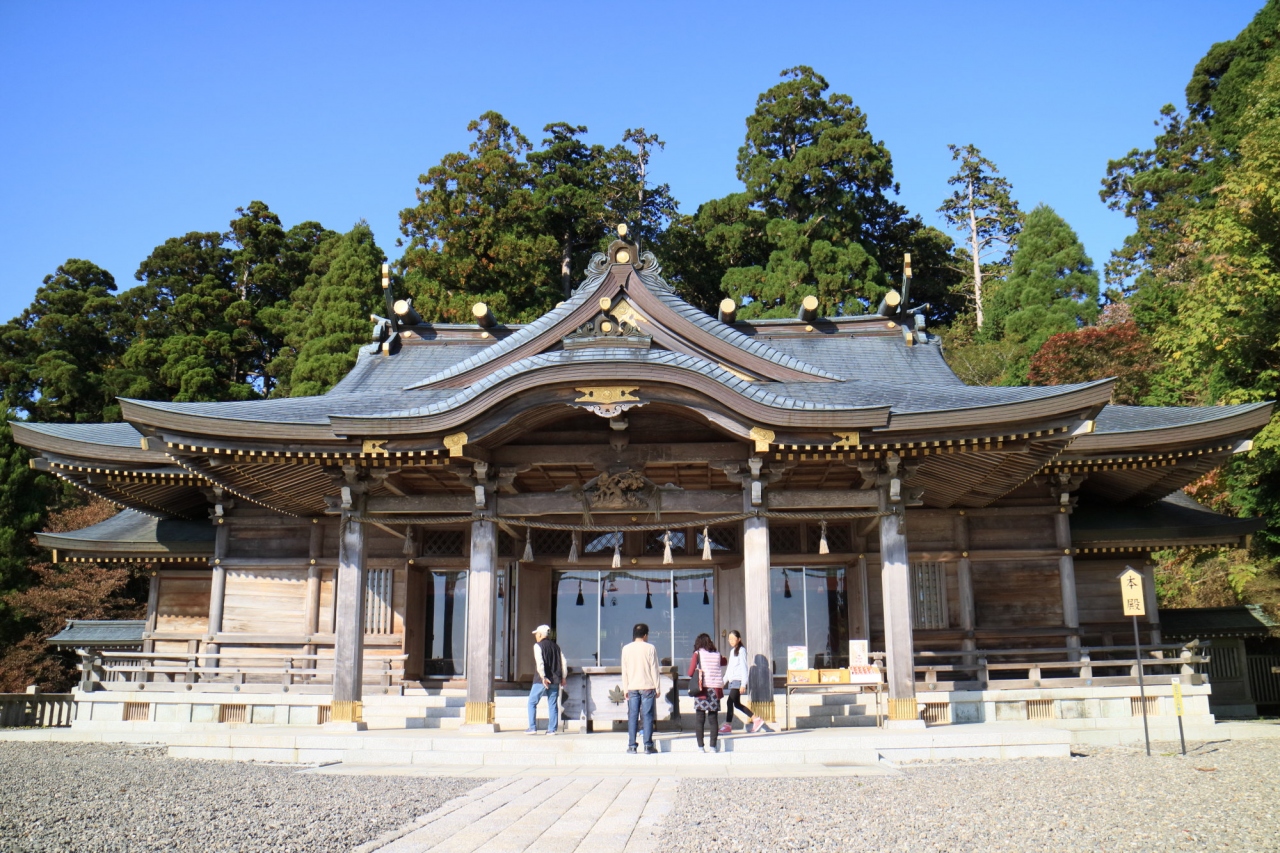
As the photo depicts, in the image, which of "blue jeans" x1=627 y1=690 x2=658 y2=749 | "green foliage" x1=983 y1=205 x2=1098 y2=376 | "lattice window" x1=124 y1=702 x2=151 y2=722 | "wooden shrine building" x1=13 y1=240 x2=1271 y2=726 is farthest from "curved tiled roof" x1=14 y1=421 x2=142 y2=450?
"green foliage" x1=983 y1=205 x2=1098 y2=376

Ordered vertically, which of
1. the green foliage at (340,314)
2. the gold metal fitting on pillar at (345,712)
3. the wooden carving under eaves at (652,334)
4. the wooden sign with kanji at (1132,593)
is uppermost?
the green foliage at (340,314)

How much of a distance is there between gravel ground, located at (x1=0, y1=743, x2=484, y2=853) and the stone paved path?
0.30 m

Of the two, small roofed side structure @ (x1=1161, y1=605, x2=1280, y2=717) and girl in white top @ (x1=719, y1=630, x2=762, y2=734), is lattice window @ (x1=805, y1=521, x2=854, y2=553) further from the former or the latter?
small roofed side structure @ (x1=1161, y1=605, x2=1280, y2=717)

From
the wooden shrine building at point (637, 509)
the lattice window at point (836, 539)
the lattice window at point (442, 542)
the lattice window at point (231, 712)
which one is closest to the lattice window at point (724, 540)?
the wooden shrine building at point (637, 509)

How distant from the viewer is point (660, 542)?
1716cm

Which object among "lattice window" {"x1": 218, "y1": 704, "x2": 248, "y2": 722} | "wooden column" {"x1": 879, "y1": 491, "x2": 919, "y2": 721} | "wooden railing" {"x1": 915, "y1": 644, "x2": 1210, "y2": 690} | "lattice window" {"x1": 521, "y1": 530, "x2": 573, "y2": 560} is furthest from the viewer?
"lattice window" {"x1": 521, "y1": 530, "x2": 573, "y2": 560}

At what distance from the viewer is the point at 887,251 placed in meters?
42.4

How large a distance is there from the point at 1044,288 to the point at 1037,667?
28269 mm

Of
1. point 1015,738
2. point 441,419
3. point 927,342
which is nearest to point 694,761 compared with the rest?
point 1015,738

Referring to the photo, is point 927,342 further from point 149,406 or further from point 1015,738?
point 149,406

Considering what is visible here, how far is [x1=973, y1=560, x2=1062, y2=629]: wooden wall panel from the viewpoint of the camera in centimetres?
1609

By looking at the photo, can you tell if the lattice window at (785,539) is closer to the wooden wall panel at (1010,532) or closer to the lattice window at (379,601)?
the wooden wall panel at (1010,532)

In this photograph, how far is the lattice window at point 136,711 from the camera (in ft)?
51.1

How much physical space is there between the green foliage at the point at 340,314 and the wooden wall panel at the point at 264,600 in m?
16.8
